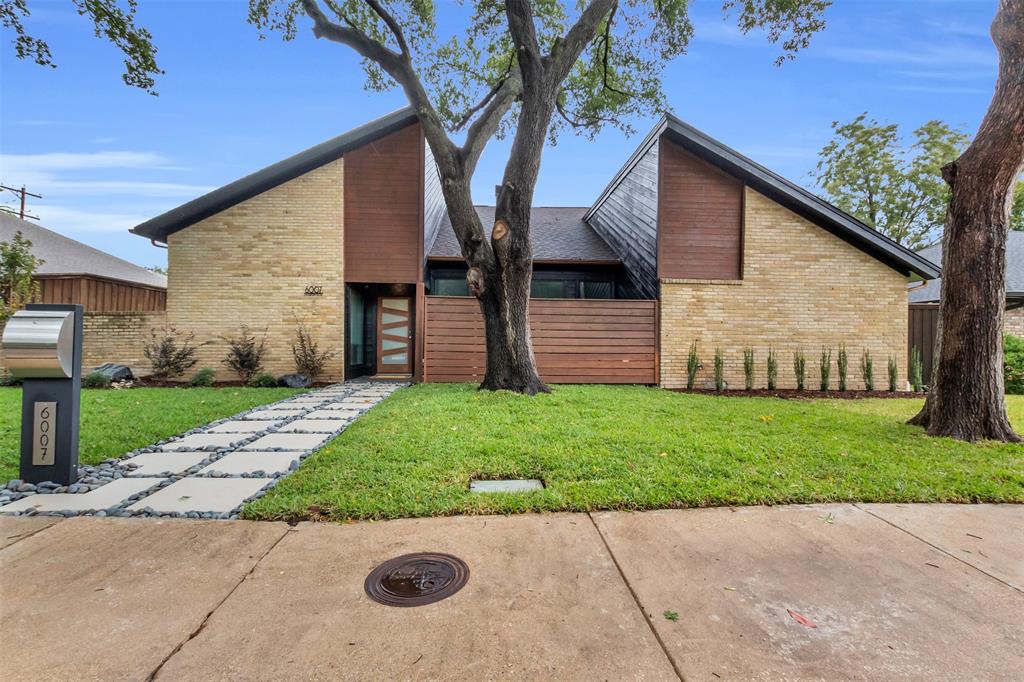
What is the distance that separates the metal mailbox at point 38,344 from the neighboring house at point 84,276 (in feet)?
35.2

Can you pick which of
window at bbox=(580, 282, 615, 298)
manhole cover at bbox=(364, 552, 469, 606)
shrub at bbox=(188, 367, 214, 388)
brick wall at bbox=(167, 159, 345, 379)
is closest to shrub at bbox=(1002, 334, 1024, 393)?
window at bbox=(580, 282, 615, 298)

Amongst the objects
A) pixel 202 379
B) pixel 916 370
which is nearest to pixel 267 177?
pixel 202 379

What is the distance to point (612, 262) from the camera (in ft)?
38.5

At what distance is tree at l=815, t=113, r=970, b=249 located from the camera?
65.7ft

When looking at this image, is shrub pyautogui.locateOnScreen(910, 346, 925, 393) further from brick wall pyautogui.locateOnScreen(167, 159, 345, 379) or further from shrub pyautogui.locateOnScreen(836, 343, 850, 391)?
brick wall pyautogui.locateOnScreen(167, 159, 345, 379)

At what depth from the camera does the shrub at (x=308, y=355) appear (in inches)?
367

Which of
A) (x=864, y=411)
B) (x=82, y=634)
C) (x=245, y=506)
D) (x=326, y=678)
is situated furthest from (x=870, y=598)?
(x=864, y=411)

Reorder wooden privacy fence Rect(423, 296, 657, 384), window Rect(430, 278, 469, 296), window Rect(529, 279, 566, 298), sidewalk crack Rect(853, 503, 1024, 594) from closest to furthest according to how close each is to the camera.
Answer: sidewalk crack Rect(853, 503, 1024, 594), wooden privacy fence Rect(423, 296, 657, 384), window Rect(430, 278, 469, 296), window Rect(529, 279, 566, 298)

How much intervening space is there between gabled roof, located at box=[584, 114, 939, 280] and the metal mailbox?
32.3ft

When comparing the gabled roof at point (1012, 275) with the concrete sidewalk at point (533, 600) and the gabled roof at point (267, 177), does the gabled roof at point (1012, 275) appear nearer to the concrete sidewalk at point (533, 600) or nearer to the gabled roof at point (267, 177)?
the concrete sidewalk at point (533, 600)

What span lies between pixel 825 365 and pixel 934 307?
355 centimetres

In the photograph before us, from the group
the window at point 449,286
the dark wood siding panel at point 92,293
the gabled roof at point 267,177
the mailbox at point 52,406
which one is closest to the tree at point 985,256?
the mailbox at point 52,406

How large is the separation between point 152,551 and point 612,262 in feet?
36.1

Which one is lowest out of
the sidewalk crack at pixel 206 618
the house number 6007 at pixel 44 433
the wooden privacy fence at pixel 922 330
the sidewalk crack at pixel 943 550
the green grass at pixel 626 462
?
the sidewalk crack at pixel 206 618
